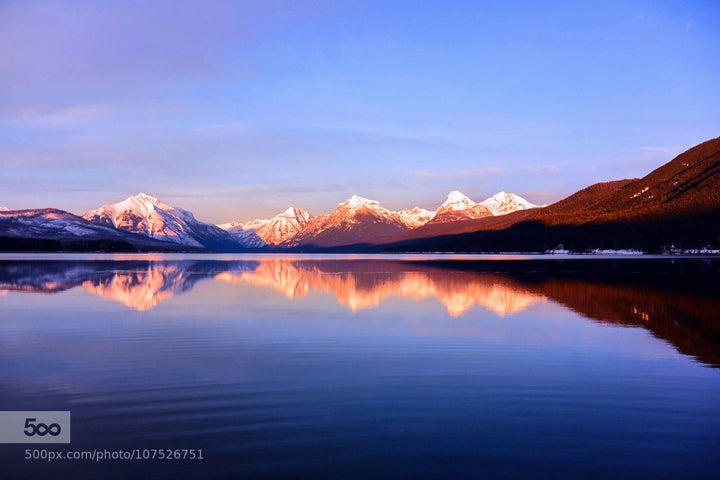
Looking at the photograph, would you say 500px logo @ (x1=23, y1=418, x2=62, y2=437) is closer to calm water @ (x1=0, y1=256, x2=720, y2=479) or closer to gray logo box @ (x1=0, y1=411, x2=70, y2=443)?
gray logo box @ (x1=0, y1=411, x2=70, y2=443)

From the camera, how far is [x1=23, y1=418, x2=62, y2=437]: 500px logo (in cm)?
1315

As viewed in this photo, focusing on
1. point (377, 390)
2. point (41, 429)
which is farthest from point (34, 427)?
point (377, 390)

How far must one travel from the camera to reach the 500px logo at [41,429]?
13.2m

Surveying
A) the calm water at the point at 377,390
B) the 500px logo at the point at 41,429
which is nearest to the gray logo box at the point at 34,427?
the 500px logo at the point at 41,429

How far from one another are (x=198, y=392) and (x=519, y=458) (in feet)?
31.1

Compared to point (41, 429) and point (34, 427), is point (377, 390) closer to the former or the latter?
point (41, 429)

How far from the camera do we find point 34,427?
1348cm

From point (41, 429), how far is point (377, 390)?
8.76 metres

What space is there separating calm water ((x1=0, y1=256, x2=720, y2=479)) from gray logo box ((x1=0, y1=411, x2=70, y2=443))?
37 centimetres

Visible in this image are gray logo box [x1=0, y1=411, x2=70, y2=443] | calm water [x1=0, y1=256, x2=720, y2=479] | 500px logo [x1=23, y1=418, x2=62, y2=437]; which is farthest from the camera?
500px logo [x1=23, y1=418, x2=62, y2=437]

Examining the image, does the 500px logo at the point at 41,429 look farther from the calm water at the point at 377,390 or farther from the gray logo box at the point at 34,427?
the calm water at the point at 377,390

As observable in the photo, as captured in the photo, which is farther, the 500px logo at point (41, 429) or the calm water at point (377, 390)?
the 500px logo at point (41, 429)

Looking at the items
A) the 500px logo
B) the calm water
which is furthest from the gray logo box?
the calm water

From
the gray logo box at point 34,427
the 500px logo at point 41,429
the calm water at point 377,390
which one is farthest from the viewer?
the 500px logo at point 41,429
